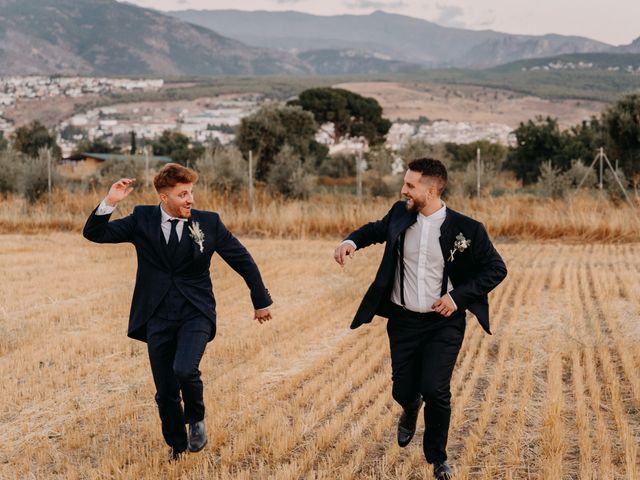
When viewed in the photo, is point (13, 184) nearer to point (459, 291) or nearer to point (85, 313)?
point (85, 313)

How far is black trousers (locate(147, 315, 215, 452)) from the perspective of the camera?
605cm

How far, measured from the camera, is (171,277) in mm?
6148

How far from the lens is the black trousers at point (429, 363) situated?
19.6ft

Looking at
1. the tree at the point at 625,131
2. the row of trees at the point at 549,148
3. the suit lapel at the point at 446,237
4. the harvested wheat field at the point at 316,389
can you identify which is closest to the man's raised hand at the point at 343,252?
the suit lapel at the point at 446,237

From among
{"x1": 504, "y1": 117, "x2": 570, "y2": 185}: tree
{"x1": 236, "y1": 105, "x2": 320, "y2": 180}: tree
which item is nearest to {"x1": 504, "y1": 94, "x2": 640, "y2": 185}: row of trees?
{"x1": 504, "y1": 117, "x2": 570, "y2": 185}: tree

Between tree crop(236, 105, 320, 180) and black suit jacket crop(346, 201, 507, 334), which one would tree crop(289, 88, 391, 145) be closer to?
tree crop(236, 105, 320, 180)

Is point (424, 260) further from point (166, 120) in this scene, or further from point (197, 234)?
point (166, 120)

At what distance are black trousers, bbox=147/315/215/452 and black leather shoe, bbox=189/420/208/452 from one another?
0.29 feet

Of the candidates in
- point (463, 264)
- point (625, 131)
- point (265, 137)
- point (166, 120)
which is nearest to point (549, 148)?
point (265, 137)

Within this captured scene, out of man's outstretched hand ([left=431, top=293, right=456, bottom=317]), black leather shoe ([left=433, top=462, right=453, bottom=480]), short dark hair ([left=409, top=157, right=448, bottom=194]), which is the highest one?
short dark hair ([left=409, top=157, right=448, bottom=194])

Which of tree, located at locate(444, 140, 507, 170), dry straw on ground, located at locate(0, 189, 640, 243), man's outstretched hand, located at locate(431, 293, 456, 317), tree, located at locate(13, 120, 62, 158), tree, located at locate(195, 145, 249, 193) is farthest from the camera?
tree, located at locate(13, 120, 62, 158)

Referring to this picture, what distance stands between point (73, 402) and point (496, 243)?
44.5 ft

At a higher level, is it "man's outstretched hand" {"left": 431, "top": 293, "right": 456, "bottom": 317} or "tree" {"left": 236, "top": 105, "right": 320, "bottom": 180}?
"man's outstretched hand" {"left": 431, "top": 293, "right": 456, "bottom": 317}

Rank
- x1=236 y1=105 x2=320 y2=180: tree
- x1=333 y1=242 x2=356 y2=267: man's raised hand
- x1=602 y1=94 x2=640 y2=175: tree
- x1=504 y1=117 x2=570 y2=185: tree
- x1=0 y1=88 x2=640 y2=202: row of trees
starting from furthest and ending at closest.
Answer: x1=504 y1=117 x2=570 y2=185: tree < x1=236 y1=105 x2=320 y2=180: tree < x1=602 y1=94 x2=640 y2=175: tree < x1=0 y1=88 x2=640 y2=202: row of trees < x1=333 y1=242 x2=356 y2=267: man's raised hand
